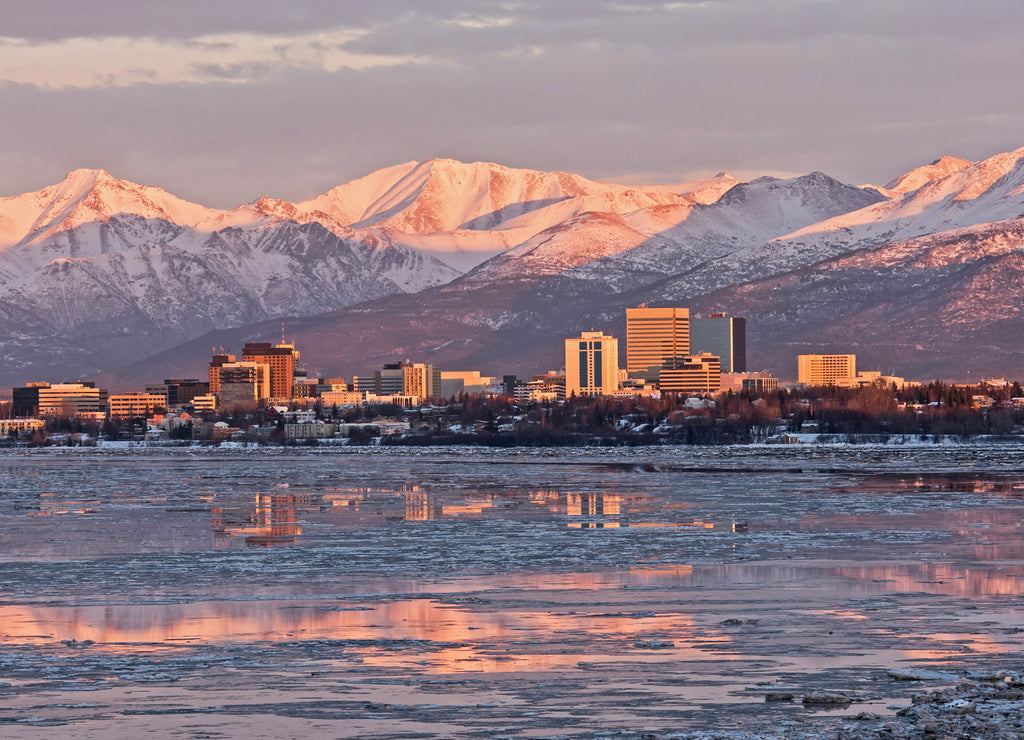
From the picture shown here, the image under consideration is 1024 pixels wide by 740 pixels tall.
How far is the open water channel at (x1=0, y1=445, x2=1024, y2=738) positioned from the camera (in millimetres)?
25750

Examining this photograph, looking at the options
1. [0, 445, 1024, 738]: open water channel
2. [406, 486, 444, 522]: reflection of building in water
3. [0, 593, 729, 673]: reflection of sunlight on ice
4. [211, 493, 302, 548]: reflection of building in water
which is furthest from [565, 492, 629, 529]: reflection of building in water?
[0, 593, 729, 673]: reflection of sunlight on ice

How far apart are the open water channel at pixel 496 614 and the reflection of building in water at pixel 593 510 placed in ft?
0.89

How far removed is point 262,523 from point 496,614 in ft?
90.5

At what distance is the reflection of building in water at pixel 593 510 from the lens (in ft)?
198

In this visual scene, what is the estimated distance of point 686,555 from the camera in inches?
1865

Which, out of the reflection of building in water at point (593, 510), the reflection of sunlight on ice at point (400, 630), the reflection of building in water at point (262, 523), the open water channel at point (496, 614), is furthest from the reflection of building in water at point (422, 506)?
the reflection of sunlight on ice at point (400, 630)

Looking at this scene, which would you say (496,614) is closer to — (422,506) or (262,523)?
(262,523)

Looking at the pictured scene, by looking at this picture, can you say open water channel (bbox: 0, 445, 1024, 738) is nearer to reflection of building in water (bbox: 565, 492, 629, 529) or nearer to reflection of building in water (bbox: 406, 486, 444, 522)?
reflection of building in water (bbox: 565, 492, 629, 529)

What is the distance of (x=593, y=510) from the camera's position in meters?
68.1

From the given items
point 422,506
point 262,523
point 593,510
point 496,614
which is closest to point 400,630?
point 496,614

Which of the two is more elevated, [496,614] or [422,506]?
[422,506]

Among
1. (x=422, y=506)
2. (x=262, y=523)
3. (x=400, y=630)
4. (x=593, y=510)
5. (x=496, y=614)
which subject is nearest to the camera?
(x=400, y=630)

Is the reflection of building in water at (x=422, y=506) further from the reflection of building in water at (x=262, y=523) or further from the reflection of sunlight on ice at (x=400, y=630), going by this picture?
the reflection of sunlight on ice at (x=400, y=630)

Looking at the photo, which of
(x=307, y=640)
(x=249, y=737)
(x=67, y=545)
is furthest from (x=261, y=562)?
(x=249, y=737)
